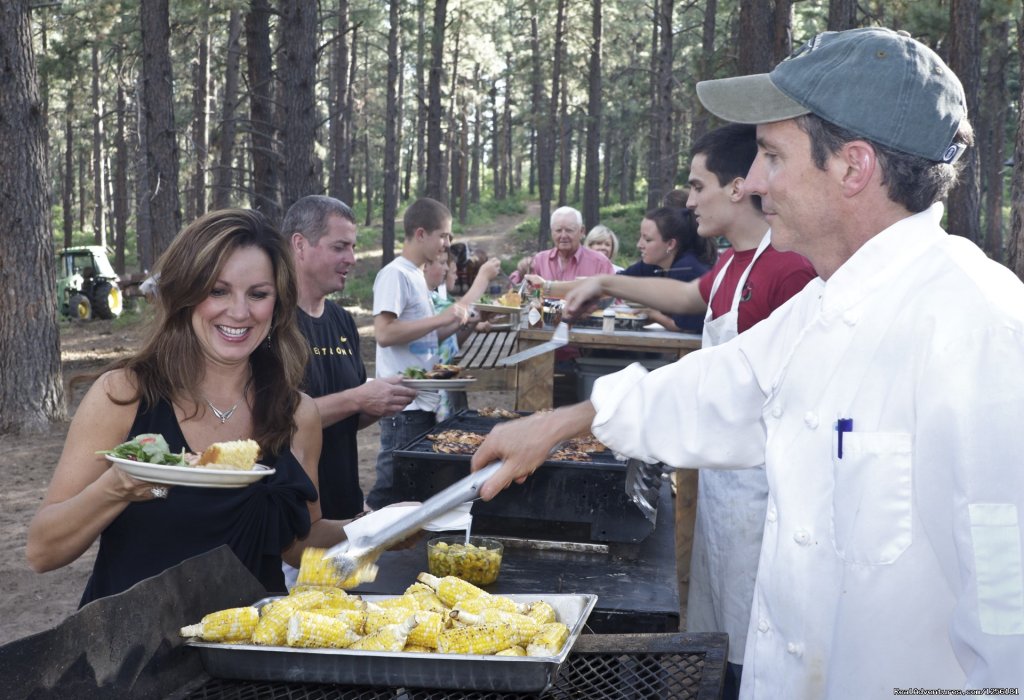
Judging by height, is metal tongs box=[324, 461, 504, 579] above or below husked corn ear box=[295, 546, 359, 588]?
above

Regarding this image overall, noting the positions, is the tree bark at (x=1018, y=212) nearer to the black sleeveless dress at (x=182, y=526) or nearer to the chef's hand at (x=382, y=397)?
the chef's hand at (x=382, y=397)

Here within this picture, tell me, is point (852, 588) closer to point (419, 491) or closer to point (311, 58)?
point (419, 491)

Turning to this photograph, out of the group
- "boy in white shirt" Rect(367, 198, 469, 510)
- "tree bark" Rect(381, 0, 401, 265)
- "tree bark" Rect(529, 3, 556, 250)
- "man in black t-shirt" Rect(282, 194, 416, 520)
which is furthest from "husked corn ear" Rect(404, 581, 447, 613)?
"tree bark" Rect(529, 3, 556, 250)

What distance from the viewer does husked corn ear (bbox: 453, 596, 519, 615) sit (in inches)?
81.9

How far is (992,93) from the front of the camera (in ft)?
82.1

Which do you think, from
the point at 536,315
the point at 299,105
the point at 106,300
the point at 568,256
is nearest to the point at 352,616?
the point at 536,315

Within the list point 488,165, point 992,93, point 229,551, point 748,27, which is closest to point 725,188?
point 229,551

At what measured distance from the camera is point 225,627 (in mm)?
1904

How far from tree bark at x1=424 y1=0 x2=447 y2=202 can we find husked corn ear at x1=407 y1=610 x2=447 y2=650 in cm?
1888

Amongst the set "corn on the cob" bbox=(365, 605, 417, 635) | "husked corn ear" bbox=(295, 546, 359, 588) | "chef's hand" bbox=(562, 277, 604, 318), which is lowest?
"corn on the cob" bbox=(365, 605, 417, 635)

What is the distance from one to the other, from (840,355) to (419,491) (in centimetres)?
173

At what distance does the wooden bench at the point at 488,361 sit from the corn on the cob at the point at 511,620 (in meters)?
3.47

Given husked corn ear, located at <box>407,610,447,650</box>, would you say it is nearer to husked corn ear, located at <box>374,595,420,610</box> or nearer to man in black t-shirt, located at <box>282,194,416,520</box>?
husked corn ear, located at <box>374,595,420,610</box>

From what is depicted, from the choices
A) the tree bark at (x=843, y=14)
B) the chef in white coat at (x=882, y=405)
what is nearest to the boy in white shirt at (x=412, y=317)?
the chef in white coat at (x=882, y=405)
